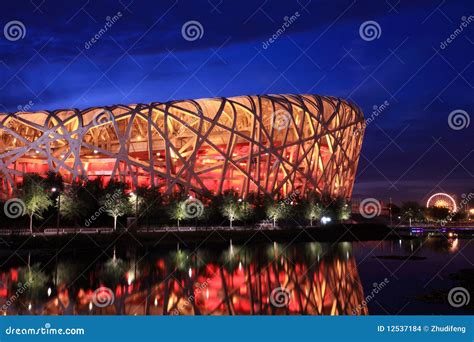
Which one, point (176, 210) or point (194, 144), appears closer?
point (176, 210)

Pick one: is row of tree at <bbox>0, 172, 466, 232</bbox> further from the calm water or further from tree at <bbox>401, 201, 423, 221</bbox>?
tree at <bbox>401, 201, 423, 221</bbox>

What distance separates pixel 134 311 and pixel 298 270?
35.1 feet

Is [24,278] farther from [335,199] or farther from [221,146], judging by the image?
[335,199]

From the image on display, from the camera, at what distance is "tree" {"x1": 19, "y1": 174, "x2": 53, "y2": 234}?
38.0 m

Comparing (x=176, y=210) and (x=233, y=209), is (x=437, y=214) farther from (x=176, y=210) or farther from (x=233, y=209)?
(x=176, y=210)

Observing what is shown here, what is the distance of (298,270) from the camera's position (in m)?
23.9

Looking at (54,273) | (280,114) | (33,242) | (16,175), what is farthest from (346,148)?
(54,273)

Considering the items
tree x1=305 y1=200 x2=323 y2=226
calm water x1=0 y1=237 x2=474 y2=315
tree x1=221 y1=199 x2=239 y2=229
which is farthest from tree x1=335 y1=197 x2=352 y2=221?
calm water x1=0 y1=237 x2=474 y2=315

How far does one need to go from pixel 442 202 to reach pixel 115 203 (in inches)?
4147

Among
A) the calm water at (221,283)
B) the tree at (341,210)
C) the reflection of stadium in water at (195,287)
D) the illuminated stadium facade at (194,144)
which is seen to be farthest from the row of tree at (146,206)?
the reflection of stadium in water at (195,287)

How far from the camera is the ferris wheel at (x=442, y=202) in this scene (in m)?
130

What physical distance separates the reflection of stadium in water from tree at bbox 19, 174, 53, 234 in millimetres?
13192

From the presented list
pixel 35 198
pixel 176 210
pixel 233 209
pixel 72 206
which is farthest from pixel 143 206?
pixel 35 198

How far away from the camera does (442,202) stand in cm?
13150
